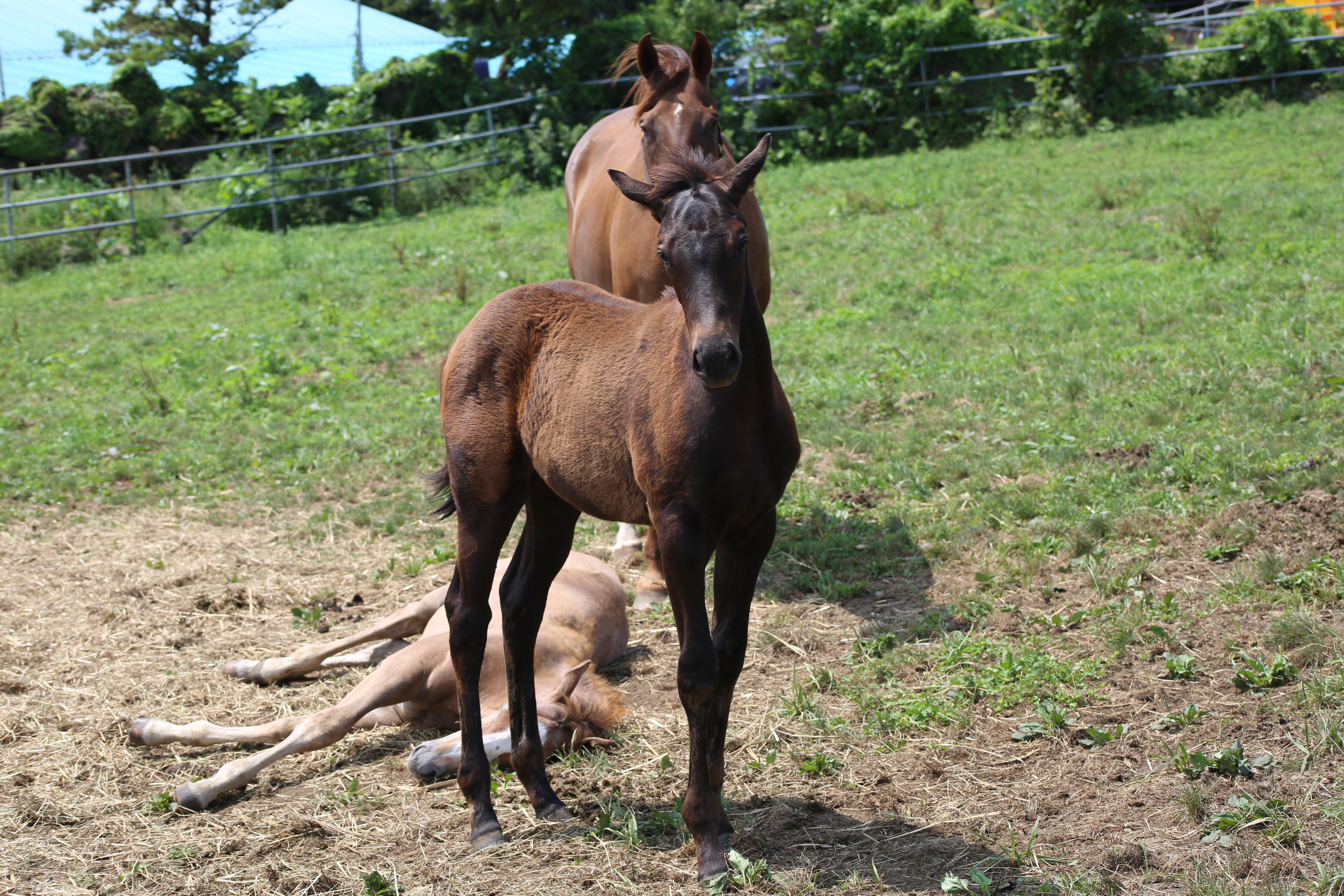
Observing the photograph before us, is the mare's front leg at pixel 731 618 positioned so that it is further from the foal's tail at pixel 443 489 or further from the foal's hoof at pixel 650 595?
the foal's hoof at pixel 650 595

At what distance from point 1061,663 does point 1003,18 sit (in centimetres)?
2053

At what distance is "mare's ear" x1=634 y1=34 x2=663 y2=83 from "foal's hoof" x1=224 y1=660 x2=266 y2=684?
11.9 ft

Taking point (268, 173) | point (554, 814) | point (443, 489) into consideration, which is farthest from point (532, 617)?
point (268, 173)

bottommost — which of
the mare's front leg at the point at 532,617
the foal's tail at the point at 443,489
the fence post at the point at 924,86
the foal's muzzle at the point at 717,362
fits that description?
the mare's front leg at the point at 532,617

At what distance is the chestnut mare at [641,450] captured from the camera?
306 cm

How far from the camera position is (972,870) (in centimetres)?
307

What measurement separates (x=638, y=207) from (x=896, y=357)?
3468 mm

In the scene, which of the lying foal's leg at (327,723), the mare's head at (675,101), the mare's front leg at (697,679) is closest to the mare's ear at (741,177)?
the mare's front leg at (697,679)

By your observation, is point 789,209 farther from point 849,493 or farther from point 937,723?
point 937,723

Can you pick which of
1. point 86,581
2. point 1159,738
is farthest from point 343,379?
point 1159,738

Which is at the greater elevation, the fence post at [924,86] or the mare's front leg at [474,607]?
the fence post at [924,86]

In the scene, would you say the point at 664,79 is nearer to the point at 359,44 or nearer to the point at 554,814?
the point at 554,814

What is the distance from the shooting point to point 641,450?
129 inches

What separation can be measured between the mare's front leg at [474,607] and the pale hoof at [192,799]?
1.03 meters
